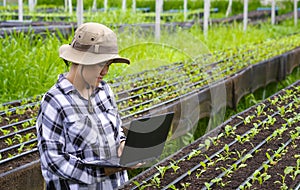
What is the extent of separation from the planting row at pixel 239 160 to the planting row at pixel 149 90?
2.51 feet

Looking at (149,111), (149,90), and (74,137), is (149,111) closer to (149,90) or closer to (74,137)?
(149,90)

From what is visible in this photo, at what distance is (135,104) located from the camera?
5133 millimetres

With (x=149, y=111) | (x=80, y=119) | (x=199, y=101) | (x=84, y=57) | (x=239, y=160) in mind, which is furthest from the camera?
(x=199, y=101)

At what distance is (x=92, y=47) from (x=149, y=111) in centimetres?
257

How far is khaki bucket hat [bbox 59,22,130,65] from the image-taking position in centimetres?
230

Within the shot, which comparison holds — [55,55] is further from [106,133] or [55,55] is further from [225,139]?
[106,133]

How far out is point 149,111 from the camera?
4.88m

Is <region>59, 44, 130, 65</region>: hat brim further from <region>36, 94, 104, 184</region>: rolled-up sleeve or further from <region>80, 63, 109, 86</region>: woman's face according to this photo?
<region>36, 94, 104, 184</region>: rolled-up sleeve

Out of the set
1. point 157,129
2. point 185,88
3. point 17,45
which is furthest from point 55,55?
point 157,129

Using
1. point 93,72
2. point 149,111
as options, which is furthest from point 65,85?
point 149,111

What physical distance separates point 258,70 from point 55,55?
89.7 inches

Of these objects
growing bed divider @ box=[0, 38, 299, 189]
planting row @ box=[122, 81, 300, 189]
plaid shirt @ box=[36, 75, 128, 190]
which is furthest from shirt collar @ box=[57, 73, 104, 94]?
growing bed divider @ box=[0, 38, 299, 189]

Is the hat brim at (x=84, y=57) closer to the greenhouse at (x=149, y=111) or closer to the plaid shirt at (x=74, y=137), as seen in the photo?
the greenhouse at (x=149, y=111)

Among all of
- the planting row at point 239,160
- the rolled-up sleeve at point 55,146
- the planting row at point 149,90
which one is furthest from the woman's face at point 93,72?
the planting row at point 149,90
